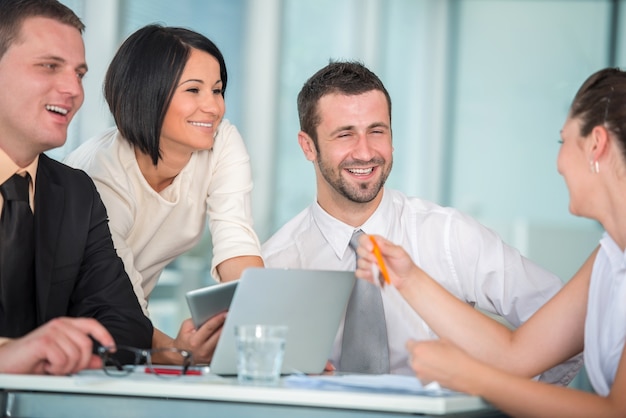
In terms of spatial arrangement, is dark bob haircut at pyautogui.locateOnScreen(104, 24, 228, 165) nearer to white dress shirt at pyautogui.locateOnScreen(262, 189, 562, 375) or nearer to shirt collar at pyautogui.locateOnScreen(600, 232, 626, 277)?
white dress shirt at pyautogui.locateOnScreen(262, 189, 562, 375)

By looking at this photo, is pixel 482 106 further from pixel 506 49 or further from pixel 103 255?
pixel 103 255

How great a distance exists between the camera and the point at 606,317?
73.0 inches

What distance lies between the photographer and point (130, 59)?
9.00ft

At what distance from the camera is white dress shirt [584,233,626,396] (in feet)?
5.98

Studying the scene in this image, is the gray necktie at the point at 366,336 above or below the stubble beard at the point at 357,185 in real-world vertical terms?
below

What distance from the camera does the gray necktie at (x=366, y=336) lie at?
2.49 m

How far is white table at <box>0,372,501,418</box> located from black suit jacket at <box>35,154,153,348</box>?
0.49m

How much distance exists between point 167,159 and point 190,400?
1.38 meters

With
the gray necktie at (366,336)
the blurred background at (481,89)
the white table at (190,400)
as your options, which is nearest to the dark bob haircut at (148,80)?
the gray necktie at (366,336)

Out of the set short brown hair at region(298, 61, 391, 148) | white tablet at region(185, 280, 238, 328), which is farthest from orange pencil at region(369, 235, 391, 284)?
short brown hair at region(298, 61, 391, 148)

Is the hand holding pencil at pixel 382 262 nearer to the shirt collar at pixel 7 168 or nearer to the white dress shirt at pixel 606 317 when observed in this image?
the white dress shirt at pixel 606 317

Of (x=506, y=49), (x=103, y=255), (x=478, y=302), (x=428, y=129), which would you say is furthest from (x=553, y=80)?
(x=103, y=255)

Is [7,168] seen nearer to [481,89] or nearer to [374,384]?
[374,384]

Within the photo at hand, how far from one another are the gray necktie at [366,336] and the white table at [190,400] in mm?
857
